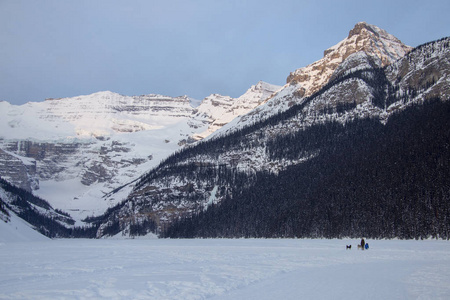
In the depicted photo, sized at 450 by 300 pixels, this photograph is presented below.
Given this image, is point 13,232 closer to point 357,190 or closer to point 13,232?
point 13,232

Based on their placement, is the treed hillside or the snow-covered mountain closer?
the treed hillside

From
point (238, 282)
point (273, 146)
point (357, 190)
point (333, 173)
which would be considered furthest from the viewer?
point (273, 146)

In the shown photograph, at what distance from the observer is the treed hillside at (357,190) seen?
80250 millimetres

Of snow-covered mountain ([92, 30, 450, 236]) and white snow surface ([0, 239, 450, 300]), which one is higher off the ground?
snow-covered mountain ([92, 30, 450, 236])

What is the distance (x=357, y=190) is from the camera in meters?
99.1

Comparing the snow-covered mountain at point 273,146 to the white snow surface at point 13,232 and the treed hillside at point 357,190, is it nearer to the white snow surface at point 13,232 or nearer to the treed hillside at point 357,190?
the treed hillside at point 357,190

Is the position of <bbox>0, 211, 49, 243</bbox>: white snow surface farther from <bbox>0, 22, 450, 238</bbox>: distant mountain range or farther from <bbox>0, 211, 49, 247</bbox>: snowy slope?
<bbox>0, 22, 450, 238</bbox>: distant mountain range

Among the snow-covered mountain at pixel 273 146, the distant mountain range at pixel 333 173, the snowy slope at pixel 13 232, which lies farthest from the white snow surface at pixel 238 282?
the snow-covered mountain at pixel 273 146

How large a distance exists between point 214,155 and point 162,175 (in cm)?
2666

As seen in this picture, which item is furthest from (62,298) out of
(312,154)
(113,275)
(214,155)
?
(214,155)

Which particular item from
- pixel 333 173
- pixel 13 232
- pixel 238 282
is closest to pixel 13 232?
pixel 13 232

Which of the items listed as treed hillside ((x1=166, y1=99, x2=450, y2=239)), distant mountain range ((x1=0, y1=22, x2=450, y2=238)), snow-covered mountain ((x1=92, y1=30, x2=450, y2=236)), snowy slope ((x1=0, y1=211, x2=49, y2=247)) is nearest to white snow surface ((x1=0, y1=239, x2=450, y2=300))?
treed hillside ((x1=166, y1=99, x2=450, y2=239))

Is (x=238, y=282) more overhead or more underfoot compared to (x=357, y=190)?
more underfoot

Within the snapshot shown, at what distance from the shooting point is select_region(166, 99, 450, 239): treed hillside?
80250mm
